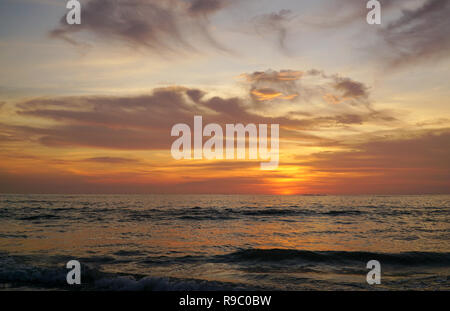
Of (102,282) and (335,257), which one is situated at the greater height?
(102,282)

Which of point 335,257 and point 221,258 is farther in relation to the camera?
point 335,257

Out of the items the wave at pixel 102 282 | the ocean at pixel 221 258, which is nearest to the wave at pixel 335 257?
the ocean at pixel 221 258

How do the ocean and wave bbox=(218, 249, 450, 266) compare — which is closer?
the ocean

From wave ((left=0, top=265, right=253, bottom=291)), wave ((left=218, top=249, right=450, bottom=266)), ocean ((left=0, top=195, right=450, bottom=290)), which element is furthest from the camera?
wave ((left=218, top=249, right=450, bottom=266))

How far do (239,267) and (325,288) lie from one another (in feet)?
13.1

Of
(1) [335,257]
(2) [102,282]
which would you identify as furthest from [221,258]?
(2) [102,282]

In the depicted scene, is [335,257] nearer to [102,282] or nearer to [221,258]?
[221,258]

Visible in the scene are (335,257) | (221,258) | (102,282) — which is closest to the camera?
(102,282)

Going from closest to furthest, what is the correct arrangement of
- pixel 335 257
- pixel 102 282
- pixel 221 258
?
pixel 102 282, pixel 221 258, pixel 335 257

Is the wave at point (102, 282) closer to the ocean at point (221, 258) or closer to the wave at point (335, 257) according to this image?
the ocean at point (221, 258)

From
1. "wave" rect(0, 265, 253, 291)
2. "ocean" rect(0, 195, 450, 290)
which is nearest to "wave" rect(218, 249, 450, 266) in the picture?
"ocean" rect(0, 195, 450, 290)

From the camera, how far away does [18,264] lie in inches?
472

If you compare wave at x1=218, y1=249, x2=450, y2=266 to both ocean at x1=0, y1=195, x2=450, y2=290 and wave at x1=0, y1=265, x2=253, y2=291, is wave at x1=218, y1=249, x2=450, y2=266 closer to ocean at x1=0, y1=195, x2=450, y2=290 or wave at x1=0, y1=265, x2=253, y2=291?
ocean at x1=0, y1=195, x2=450, y2=290
